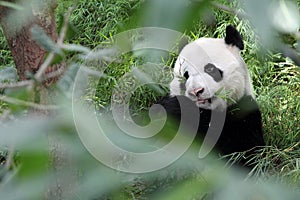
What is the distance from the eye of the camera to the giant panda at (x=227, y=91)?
98.9 inches

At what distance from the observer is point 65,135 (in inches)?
19.8

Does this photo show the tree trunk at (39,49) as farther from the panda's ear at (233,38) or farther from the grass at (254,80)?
the panda's ear at (233,38)

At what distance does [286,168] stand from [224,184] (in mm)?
1524

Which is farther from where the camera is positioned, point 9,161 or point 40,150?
point 9,161

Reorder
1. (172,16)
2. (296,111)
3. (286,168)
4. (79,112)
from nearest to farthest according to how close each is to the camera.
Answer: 1. (172,16)
2. (79,112)
3. (286,168)
4. (296,111)

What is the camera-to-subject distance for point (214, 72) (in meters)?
2.55

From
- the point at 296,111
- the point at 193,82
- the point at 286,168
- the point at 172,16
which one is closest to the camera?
the point at 172,16

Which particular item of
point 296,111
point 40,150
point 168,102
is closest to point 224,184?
point 40,150

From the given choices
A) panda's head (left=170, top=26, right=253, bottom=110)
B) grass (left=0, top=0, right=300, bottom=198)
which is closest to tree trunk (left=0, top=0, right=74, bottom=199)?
panda's head (left=170, top=26, right=253, bottom=110)

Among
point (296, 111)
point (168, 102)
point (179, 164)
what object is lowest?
point (296, 111)

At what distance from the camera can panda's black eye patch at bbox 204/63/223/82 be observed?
8.24 feet

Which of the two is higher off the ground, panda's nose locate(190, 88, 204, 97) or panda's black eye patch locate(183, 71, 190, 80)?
panda's black eye patch locate(183, 71, 190, 80)

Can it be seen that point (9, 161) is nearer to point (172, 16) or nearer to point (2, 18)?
point (172, 16)

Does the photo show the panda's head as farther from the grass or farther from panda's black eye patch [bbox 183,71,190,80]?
the grass
